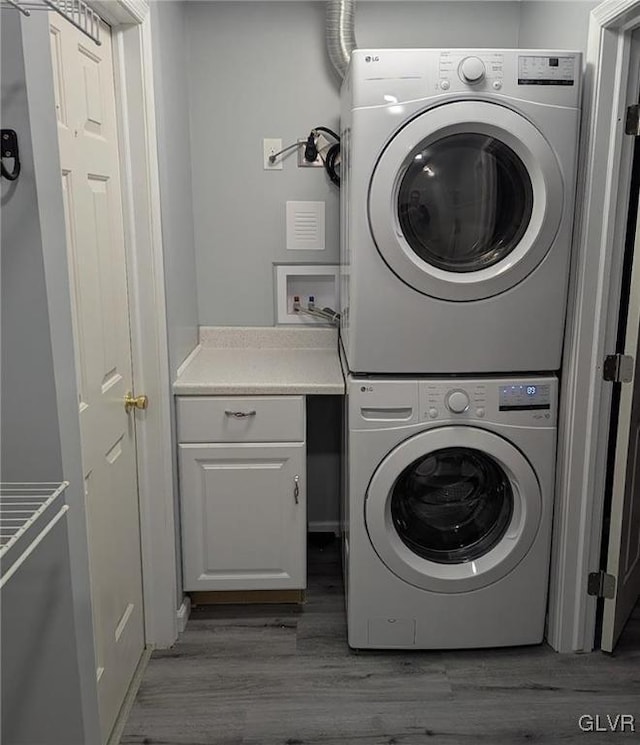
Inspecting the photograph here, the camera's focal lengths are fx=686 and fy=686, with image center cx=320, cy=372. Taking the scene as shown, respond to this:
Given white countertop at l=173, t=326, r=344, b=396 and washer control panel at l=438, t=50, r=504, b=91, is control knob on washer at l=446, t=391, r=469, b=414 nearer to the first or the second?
white countertop at l=173, t=326, r=344, b=396

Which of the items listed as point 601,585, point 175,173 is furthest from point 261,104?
point 601,585

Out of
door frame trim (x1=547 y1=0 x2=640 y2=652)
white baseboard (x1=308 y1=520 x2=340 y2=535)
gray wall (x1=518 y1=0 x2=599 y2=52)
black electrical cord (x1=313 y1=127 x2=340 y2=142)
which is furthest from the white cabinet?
gray wall (x1=518 y1=0 x2=599 y2=52)

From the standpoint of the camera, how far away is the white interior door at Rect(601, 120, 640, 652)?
211 centimetres

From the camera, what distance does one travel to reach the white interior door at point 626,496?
82.9 inches

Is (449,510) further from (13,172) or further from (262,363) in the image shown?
(13,172)

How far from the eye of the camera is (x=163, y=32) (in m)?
2.23

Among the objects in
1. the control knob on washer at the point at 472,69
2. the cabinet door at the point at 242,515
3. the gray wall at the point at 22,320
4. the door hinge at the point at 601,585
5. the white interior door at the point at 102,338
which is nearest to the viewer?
the gray wall at the point at 22,320

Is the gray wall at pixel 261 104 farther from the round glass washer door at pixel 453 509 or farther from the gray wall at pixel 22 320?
the gray wall at pixel 22 320

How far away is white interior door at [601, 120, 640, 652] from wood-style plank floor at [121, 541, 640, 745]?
0.15 metres

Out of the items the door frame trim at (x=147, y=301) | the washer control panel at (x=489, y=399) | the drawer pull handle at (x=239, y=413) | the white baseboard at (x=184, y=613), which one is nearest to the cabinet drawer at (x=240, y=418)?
the drawer pull handle at (x=239, y=413)

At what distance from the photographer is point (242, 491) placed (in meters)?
2.43

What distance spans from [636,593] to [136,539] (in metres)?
1.84

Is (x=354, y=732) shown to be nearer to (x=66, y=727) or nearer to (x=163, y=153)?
(x=66, y=727)

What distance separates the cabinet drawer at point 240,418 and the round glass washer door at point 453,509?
385 mm
